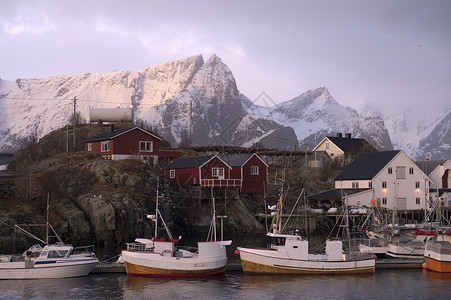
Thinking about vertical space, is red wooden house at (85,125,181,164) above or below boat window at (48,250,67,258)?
above

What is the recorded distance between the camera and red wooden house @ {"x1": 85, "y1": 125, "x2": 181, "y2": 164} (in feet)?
291

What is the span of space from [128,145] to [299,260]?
48.0m

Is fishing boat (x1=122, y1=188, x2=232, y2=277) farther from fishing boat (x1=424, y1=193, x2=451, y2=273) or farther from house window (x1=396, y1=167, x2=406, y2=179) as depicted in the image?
house window (x1=396, y1=167, x2=406, y2=179)

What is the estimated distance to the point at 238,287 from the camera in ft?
140

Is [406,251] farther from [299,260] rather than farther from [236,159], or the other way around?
[236,159]

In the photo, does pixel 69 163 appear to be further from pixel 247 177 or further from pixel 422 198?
pixel 422 198

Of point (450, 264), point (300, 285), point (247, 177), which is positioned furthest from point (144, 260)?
point (247, 177)

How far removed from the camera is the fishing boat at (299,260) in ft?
154

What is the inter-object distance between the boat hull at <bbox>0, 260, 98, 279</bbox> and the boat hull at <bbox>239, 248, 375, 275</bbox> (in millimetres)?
12353

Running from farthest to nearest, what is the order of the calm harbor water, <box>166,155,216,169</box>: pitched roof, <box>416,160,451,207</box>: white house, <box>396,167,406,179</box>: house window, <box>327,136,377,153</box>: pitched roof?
1. <box>327,136,377,153</box>: pitched roof
2. <box>416,160,451,207</box>: white house
3. <box>396,167,406,179</box>: house window
4. <box>166,155,216,169</box>: pitched roof
5. the calm harbor water

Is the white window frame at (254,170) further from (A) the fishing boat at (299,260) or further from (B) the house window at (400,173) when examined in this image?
(A) the fishing boat at (299,260)

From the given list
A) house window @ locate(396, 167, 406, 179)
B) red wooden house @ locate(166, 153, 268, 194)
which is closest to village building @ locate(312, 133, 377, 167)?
house window @ locate(396, 167, 406, 179)

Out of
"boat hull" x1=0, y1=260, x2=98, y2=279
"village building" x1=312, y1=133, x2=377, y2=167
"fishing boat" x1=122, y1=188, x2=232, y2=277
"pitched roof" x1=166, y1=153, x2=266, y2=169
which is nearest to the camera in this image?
"boat hull" x1=0, y1=260, x2=98, y2=279

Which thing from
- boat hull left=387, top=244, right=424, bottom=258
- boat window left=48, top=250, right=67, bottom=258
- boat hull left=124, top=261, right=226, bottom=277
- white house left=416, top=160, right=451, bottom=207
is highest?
white house left=416, top=160, right=451, bottom=207
